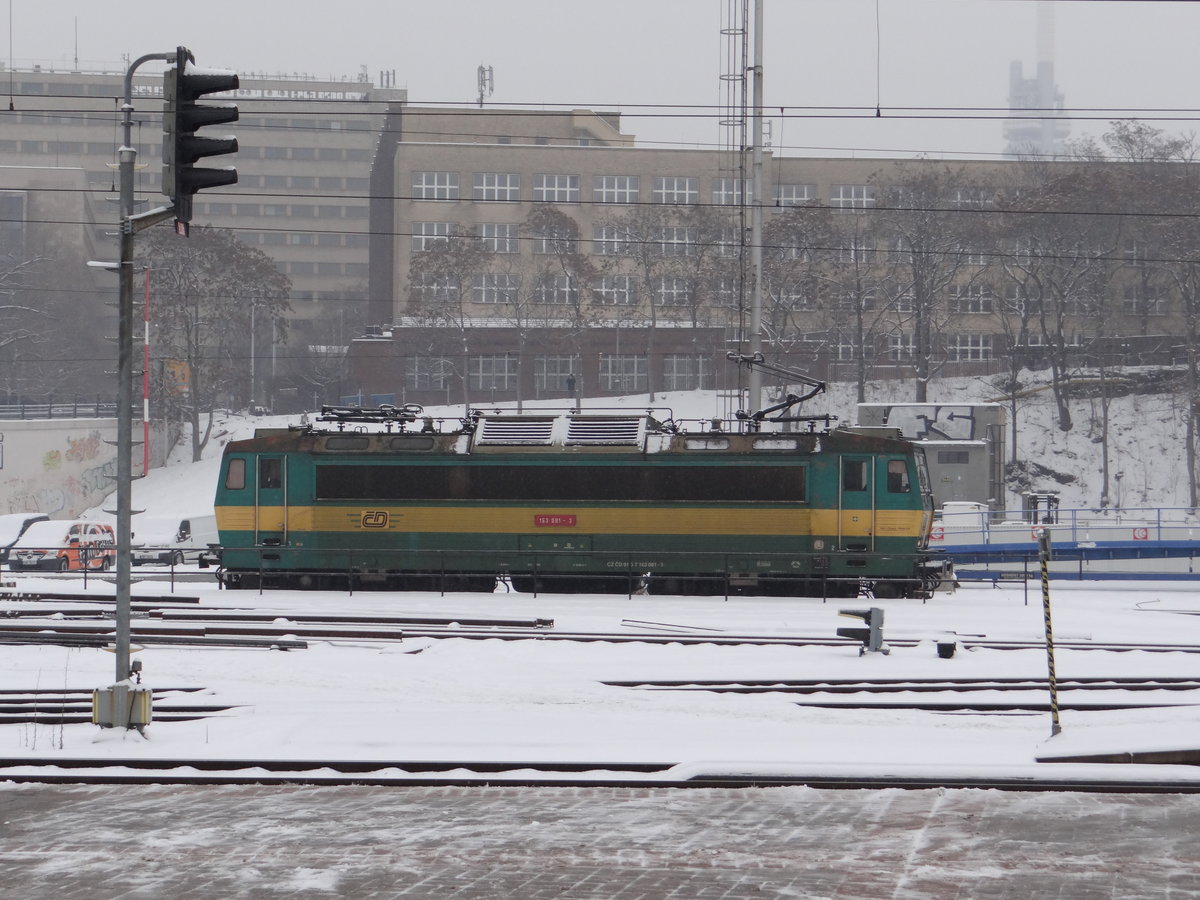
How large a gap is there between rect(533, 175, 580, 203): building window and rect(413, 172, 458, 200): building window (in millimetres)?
4876

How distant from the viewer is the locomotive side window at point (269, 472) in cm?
3039

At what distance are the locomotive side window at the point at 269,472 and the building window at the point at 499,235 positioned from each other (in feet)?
179

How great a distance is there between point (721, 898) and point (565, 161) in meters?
80.0

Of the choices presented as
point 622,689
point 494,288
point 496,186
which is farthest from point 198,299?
point 622,689

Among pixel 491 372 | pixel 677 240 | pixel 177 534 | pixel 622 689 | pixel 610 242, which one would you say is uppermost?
pixel 610 242

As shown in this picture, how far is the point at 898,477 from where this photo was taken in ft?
94.7

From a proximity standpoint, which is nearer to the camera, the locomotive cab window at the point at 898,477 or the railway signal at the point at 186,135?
the railway signal at the point at 186,135

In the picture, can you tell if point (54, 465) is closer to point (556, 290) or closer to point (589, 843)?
point (556, 290)

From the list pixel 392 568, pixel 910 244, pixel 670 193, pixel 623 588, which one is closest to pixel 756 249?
pixel 623 588

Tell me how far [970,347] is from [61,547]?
60.0m

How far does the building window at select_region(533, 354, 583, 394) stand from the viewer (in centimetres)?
8262

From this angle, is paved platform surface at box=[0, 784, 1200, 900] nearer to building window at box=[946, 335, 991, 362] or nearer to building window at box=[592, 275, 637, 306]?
building window at box=[592, 275, 637, 306]

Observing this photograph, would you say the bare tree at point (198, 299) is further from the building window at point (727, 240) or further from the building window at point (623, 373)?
the building window at point (727, 240)

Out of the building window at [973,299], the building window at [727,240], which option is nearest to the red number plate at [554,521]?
the building window at [727,240]
